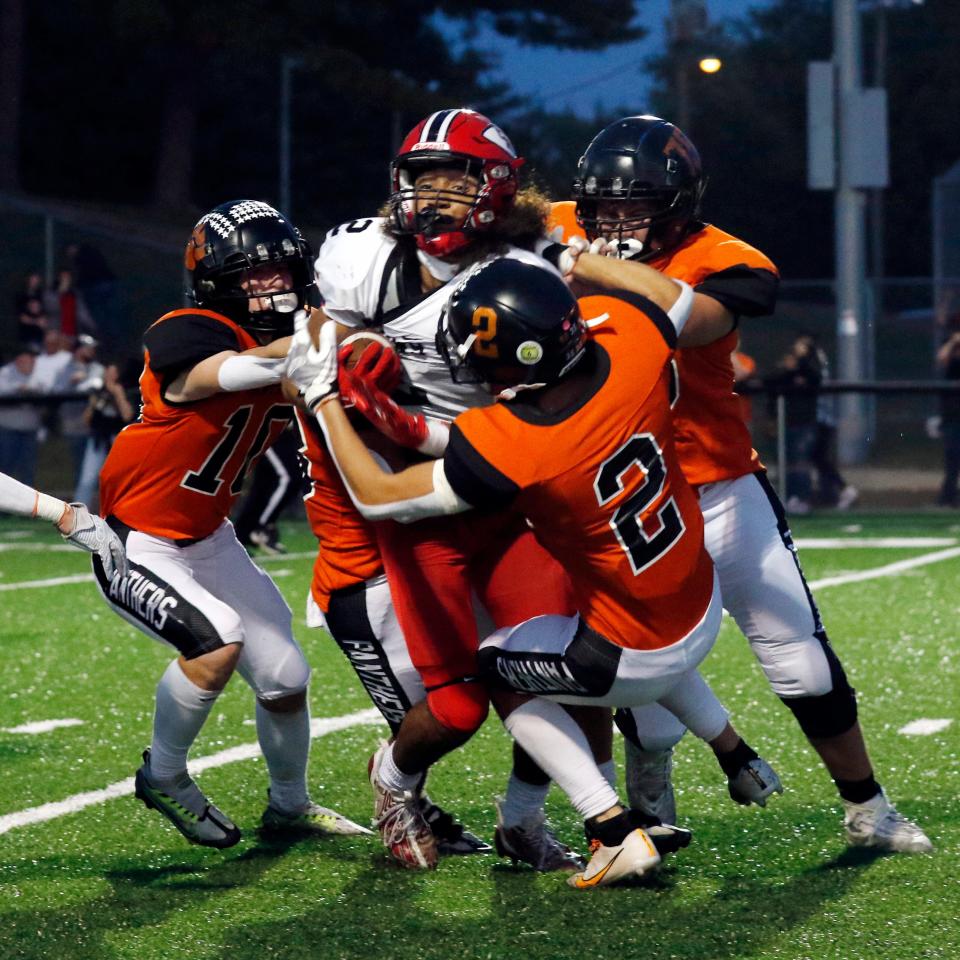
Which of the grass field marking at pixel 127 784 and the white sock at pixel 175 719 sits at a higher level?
the white sock at pixel 175 719

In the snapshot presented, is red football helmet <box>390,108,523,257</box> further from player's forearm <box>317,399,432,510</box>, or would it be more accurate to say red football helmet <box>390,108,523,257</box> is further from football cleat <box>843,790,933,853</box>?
football cleat <box>843,790,933,853</box>

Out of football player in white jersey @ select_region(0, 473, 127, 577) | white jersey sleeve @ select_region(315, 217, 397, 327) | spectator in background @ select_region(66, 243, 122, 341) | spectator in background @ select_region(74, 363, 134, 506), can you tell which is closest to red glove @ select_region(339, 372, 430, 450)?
white jersey sleeve @ select_region(315, 217, 397, 327)

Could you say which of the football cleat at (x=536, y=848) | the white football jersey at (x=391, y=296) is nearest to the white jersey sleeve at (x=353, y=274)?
the white football jersey at (x=391, y=296)

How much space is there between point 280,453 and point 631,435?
320 inches

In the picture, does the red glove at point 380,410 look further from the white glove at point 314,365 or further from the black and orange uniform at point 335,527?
the black and orange uniform at point 335,527

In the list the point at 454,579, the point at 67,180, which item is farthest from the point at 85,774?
the point at 67,180

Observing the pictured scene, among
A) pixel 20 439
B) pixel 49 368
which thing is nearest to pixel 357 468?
pixel 20 439

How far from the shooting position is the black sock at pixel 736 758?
462cm

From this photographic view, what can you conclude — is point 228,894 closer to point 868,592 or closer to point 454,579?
point 454,579

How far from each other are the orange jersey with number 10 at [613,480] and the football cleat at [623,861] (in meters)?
0.47

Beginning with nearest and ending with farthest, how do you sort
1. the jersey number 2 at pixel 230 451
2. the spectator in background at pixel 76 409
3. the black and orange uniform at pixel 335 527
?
the black and orange uniform at pixel 335 527 < the jersey number 2 at pixel 230 451 < the spectator in background at pixel 76 409

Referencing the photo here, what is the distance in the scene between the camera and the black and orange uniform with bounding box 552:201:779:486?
4559 mm

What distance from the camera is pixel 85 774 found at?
5.90 m

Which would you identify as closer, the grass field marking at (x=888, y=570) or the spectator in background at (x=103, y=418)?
the grass field marking at (x=888, y=570)
